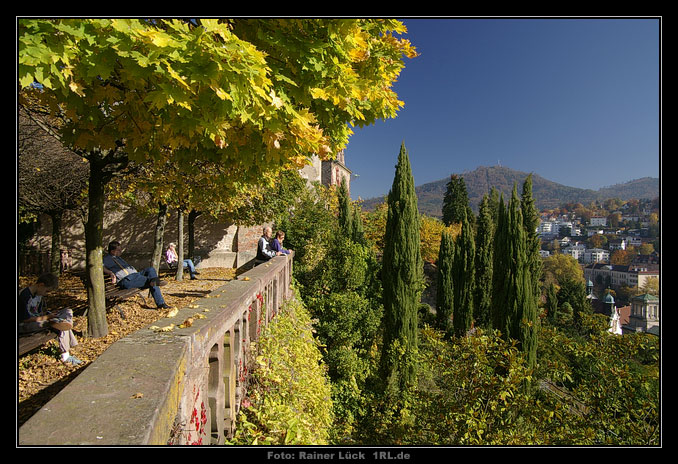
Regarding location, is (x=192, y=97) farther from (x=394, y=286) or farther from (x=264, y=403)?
(x=394, y=286)

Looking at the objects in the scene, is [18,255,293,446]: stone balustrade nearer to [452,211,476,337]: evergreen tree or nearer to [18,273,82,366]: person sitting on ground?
[18,273,82,366]: person sitting on ground

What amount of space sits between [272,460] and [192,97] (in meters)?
→ 2.56

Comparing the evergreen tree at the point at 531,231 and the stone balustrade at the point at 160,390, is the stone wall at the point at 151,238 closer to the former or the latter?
the stone balustrade at the point at 160,390

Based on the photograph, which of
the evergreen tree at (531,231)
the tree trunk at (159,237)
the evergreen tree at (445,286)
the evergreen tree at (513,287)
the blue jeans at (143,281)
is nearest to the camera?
the blue jeans at (143,281)

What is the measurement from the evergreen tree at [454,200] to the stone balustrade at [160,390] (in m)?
46.7

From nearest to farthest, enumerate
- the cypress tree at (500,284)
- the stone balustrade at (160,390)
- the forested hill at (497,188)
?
the stone balustrade at (160,390) → the cypress tree at (500,284) → the forested hill at (497,188)

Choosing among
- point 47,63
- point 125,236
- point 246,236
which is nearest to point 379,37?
point 47,63

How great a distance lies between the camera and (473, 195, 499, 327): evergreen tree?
979 inches

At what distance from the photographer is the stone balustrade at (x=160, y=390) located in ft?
4.91

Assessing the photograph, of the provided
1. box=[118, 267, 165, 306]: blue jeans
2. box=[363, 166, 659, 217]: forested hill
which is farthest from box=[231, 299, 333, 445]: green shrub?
box=[363, 166, 659, 217]: forested hill

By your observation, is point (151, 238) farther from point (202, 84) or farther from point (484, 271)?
point (484, 271)

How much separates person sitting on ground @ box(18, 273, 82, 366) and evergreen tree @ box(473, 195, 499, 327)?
2414 cm

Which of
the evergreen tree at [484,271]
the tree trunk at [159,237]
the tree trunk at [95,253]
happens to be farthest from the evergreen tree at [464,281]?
the tree trunk at [95,253]

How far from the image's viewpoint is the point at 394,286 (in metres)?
14.9
